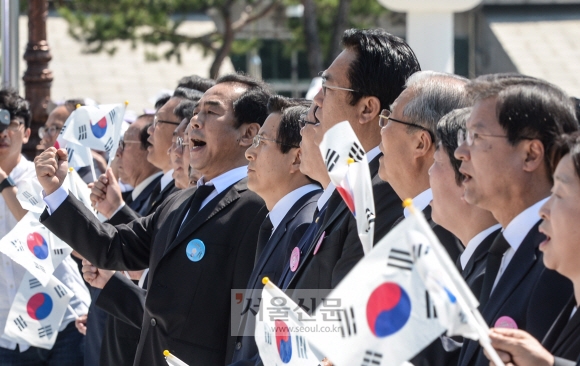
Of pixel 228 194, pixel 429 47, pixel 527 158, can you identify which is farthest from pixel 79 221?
pixel 429 47

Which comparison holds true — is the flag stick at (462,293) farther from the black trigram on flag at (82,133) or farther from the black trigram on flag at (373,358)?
the black trigram on flag at (82,133)

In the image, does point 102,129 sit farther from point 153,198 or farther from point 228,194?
point 228,194

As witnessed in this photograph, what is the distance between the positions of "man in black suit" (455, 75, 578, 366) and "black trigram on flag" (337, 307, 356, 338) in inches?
20.4

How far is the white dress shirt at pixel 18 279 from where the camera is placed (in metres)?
5.58

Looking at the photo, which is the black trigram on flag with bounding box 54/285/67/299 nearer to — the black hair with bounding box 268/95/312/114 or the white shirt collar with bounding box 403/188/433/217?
the black hair with bounding box 268/95/312/114

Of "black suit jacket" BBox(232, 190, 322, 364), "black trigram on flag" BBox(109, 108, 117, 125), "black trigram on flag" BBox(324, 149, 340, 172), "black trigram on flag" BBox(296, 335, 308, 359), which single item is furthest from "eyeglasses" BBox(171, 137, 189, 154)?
"black trigram on flag" BBox(296, 335, 308, 359)

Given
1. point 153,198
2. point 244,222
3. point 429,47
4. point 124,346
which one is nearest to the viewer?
point 244,222

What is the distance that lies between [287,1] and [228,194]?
639 inches

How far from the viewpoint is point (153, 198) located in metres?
6.06

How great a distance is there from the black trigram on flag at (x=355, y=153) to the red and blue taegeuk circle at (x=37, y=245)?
105 inches

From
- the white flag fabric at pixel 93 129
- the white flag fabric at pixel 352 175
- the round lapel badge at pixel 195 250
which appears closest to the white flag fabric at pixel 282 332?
the white flag fabric at pixel 352 175

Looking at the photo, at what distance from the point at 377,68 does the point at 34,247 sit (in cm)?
237

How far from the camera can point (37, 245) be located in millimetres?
5082

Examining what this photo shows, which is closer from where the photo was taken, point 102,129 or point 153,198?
point 102,129
